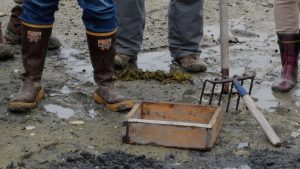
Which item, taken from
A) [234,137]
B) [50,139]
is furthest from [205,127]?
[50,139]

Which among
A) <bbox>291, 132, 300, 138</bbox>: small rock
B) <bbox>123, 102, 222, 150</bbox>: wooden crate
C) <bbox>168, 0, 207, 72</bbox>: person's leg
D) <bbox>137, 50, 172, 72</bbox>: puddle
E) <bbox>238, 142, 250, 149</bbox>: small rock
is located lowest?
<bbox>238, 142, 250, 149</bbox>: small rock

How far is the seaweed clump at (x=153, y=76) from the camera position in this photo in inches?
206

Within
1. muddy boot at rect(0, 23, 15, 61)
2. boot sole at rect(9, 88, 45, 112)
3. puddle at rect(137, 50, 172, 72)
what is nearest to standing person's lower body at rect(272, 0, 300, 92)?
puddle at rect(137, 50, 172, 72)

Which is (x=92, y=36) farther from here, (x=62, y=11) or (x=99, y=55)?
(x=62, y=11)

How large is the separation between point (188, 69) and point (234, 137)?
60.3 inches

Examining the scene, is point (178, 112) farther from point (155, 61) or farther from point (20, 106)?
point (155, 61)

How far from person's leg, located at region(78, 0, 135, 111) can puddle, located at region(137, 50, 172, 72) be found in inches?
44.9

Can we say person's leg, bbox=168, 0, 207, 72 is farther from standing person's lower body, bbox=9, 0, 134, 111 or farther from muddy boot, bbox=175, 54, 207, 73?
standing person's lower body, bbox=9, 0, 134, 111

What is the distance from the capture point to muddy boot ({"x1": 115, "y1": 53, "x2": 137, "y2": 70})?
5395 mm

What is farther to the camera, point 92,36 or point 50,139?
point 92,36

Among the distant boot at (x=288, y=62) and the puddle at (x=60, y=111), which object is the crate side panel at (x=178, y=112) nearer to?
the puddle at (x=60, y=111)

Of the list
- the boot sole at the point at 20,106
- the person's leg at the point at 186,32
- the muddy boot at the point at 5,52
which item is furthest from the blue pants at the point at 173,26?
the boot sole at the point at 20,106

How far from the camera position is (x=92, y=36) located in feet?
14.0

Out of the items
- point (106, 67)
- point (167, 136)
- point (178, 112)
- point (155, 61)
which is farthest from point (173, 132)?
point (155, 61)
